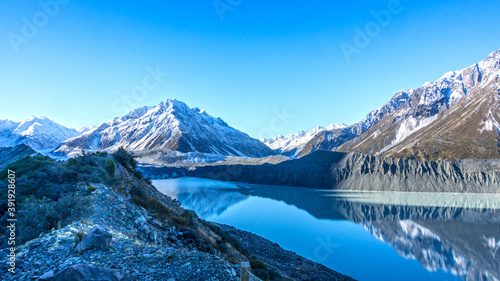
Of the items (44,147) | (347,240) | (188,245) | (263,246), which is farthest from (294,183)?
(44,147)

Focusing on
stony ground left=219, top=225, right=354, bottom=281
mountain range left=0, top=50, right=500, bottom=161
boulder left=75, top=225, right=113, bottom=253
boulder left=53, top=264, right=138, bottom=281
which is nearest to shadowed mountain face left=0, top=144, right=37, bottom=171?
mountain range left=0, top=50, right=500, bottom=161

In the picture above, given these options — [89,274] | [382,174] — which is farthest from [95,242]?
[382,174]

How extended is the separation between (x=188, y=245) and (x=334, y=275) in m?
10.9

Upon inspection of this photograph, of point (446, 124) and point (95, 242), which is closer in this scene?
point (95, 242)

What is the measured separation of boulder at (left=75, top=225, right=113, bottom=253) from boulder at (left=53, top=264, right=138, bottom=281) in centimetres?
131

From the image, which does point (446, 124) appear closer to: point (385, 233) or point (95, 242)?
point (385, 233)

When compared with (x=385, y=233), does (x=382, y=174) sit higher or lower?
higher

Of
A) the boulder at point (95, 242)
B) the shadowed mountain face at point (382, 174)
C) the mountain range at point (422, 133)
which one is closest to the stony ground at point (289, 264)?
the boulder at point (95, 242)

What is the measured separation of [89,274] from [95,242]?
1.56 metres

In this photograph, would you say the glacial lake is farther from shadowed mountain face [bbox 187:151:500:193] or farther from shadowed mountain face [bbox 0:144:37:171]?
shadowed mountain face [bbox 0:144:37:171]

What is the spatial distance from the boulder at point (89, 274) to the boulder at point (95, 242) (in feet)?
4.30

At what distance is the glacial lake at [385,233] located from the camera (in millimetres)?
18797

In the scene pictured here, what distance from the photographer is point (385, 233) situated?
27.6 metres

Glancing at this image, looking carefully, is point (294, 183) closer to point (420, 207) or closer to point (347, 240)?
point (420, 207)
